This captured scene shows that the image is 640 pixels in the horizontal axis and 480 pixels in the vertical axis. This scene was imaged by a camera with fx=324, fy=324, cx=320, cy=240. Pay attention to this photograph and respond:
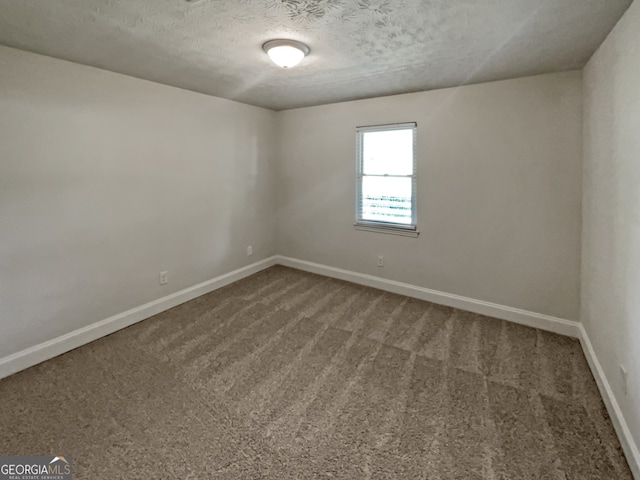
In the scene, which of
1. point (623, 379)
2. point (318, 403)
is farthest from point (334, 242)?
point (623, 379)

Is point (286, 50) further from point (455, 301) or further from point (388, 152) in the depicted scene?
point (455, 301)

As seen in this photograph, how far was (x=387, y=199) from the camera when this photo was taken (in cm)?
407

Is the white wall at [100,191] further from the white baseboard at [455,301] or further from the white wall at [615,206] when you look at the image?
the white wall at [615,206]

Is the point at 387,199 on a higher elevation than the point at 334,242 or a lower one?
higher

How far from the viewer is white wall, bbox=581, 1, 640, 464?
66.9 inches

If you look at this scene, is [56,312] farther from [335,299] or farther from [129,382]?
[335,299]

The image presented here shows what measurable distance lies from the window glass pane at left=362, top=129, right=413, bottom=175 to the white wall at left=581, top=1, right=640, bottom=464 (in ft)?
5.35

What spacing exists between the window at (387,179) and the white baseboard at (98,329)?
2.06m

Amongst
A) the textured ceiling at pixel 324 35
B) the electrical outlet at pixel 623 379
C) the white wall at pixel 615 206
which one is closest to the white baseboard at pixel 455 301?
the white wall at pixel 615 206

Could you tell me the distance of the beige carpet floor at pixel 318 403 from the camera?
1682 mm

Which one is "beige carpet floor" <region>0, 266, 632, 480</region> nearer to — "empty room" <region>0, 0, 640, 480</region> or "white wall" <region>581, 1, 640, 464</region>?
"empty room" <region>0, 0, 640, 480</region>

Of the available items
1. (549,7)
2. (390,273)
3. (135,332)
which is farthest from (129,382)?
(549,7)

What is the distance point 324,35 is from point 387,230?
2.45m

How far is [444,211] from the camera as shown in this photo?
362 centimetres
